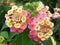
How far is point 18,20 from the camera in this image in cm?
183

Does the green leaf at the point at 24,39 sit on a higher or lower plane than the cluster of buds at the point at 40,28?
lower

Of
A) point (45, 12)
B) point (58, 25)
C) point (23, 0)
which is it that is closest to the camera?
point (45, 12)

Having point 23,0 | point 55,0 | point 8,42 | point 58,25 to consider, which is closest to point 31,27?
point 8,42

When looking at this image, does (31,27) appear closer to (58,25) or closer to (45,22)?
(45,22)

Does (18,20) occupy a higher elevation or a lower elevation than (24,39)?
higher

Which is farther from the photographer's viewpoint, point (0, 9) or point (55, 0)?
point (55, 0)

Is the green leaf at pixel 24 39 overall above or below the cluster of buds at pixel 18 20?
below

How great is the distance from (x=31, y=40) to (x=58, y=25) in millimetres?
436

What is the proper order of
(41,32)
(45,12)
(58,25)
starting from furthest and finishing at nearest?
(58,25)
(45,12)
(41,32)

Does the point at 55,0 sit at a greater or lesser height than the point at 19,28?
lesser

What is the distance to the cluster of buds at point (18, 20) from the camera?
5.95ft

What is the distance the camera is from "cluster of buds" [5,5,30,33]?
181cm

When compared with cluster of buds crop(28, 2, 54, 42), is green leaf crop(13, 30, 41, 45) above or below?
below

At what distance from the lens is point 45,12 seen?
75.7 inches
